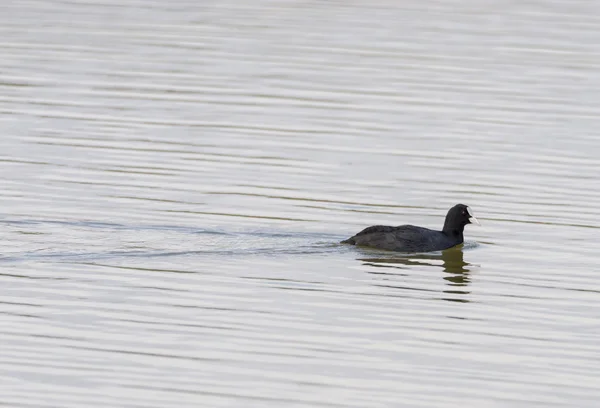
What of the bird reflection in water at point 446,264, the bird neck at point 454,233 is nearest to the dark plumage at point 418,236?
the bird neck at point 454,233

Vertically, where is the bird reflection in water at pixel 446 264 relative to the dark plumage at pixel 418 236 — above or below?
below

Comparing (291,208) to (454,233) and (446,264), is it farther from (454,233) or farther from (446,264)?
(446,264)

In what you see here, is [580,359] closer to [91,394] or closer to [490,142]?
[91,394]

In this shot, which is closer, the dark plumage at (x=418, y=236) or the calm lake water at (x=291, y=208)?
the calm lake water at (x=291, y=208)

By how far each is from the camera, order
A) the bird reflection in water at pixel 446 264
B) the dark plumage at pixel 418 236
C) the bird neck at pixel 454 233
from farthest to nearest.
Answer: the bird neck at pixel 454 233 < the dark plumage at pixel 418 236 < the bird reflection in water at pixel 446 264

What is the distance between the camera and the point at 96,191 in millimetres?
18688

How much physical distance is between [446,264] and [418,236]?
1.56 feet

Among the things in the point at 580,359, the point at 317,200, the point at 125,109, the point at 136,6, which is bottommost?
the point at 580,359

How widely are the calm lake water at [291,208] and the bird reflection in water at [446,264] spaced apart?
0.06 metres

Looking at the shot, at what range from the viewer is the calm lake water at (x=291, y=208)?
1174 centimetres

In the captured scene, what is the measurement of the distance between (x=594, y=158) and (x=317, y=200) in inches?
198

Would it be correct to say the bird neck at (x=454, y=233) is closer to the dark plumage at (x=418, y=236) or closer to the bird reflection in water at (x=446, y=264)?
the dark plumage at (x=418, y=236)

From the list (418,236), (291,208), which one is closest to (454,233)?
(418,236)

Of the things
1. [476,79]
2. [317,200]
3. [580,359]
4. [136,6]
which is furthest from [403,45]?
[580,359]
